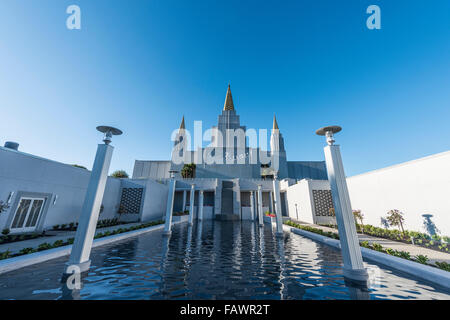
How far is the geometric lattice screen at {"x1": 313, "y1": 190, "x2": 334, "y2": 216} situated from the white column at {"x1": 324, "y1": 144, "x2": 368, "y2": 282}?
1514cm

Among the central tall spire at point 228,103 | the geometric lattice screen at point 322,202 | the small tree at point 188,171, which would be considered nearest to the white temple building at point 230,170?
the central tall spire at point 228,103

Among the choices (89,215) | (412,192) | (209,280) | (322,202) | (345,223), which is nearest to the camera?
(209,280)

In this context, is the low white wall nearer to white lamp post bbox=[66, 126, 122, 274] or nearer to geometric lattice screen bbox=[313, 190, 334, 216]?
geometric lattice screen bbox=[313, 190, 334, 216]

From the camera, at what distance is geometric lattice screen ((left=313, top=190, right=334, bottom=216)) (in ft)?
58.1

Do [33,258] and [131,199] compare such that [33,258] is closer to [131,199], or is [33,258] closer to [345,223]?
[345,223]

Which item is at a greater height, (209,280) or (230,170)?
(230,170)

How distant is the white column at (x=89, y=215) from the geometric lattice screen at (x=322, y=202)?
Result: 1912 cm

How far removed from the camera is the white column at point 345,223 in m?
4.30

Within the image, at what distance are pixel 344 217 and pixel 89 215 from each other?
22.8 feet

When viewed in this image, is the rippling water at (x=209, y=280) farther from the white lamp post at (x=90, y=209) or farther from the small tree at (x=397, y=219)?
the small tree at (x=397, y=219)

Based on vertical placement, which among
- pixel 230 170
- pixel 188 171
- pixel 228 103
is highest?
pixel 228 103

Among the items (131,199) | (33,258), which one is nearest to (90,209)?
(33,258)

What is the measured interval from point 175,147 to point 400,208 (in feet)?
132

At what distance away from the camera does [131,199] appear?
1922cm
